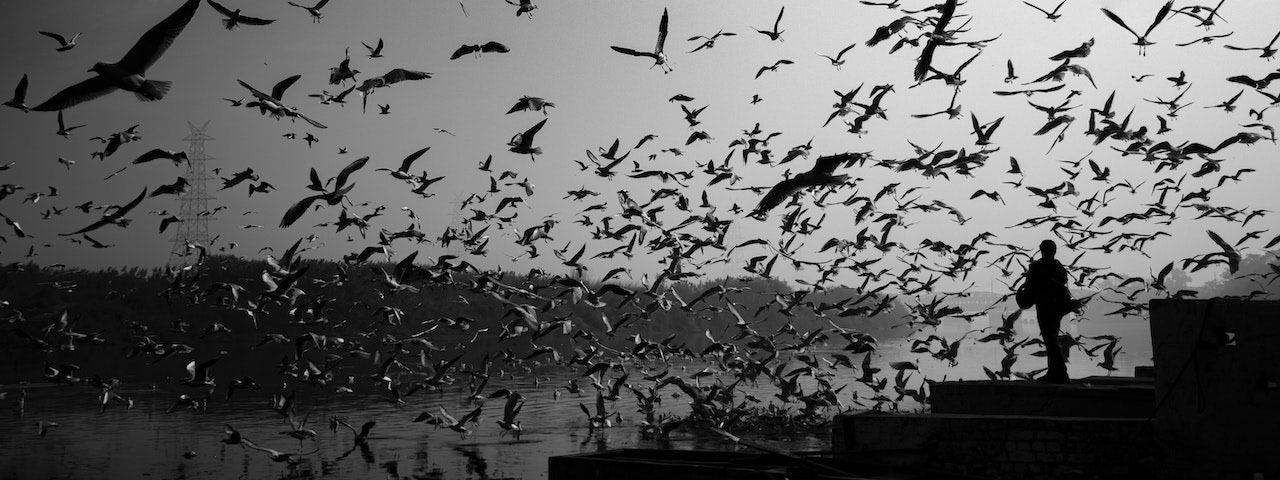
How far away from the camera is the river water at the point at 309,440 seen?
1814 centimetres

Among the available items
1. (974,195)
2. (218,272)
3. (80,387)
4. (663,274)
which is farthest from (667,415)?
(218,272)

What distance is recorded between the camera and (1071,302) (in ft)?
37.0

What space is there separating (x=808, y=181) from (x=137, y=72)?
21.2ft

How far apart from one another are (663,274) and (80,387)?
95.9 ft

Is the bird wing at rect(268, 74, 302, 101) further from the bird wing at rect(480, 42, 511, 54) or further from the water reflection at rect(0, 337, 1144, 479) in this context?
the water reflection at rect(0, 337, 1144, 479)

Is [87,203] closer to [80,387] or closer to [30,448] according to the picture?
[30,448]

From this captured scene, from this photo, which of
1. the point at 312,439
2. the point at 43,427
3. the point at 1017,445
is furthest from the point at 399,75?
the point at 43,427

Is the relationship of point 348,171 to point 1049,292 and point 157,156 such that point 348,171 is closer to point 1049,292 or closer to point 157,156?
point 157,156

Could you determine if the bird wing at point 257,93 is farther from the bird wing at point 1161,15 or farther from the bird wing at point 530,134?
the bird wing at point 1161,15

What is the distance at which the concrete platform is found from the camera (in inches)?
442

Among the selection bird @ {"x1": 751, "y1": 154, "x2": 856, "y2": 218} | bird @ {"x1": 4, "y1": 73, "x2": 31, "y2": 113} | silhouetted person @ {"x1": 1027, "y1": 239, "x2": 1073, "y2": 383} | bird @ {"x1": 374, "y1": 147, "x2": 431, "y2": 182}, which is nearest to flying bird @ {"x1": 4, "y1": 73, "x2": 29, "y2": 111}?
bird @ {"x1": 4, "y1": 73, "x2": 31, "y2": 113}

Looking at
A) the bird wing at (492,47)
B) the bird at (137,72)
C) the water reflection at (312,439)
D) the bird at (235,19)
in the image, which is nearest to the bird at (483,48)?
the bird wing at (492,47)

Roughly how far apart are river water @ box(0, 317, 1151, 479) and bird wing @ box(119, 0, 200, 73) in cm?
1230

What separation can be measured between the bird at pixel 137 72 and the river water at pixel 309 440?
12.0m
